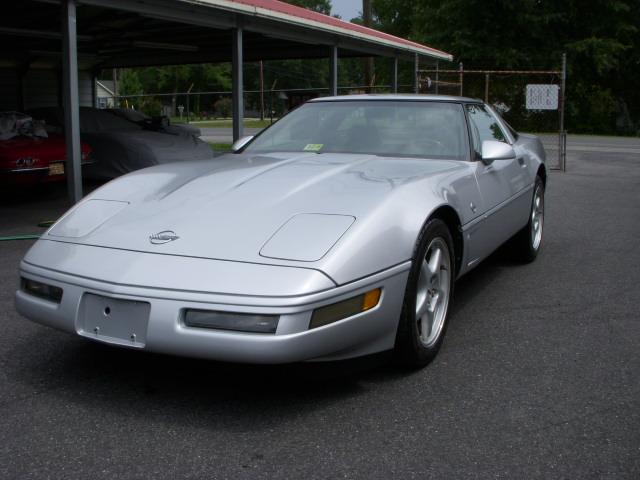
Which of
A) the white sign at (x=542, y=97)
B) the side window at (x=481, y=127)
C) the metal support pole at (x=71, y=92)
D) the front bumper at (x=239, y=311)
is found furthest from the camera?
the white sign at (x=542, y=97)

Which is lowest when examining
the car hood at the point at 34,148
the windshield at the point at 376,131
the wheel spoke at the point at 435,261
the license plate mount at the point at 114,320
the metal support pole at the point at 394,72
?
the license plate mount at the point at 114,320

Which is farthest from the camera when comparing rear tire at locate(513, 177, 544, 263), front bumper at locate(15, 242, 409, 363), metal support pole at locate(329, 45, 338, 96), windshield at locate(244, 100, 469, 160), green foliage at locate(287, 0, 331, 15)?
green foliage at locate(287, 0, 331, 15)

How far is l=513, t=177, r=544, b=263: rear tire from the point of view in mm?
5789

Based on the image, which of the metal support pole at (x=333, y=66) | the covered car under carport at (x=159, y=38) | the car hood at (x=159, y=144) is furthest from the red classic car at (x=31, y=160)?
the metal support pole at (x=333, y=66)

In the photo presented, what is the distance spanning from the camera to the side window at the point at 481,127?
4.70m

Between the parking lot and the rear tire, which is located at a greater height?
the rear tire

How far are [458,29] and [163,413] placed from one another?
34.9m

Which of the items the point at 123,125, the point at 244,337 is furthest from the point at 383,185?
the point at 123,125

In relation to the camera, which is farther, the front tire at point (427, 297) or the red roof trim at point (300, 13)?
the red roof trim at point (300, 13)

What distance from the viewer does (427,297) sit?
3.55 m

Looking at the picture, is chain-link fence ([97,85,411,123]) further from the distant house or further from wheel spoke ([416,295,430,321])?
wheel spoke ([416,295,430,321])

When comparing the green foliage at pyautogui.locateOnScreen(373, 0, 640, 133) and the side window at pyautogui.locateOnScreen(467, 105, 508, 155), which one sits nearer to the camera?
the side window at pyautogui.locateOnScreen(467, 105, 508, 155)

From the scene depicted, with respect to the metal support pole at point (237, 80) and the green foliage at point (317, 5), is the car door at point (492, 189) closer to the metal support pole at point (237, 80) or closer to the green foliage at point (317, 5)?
the metal support pole at point (237, 80)

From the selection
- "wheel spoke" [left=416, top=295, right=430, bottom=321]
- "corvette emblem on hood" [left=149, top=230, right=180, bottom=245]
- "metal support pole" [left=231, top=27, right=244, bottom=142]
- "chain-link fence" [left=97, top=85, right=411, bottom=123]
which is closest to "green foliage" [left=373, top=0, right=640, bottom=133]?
"chain-link fence" [left=97, top=85, right=411, bottom=123]
